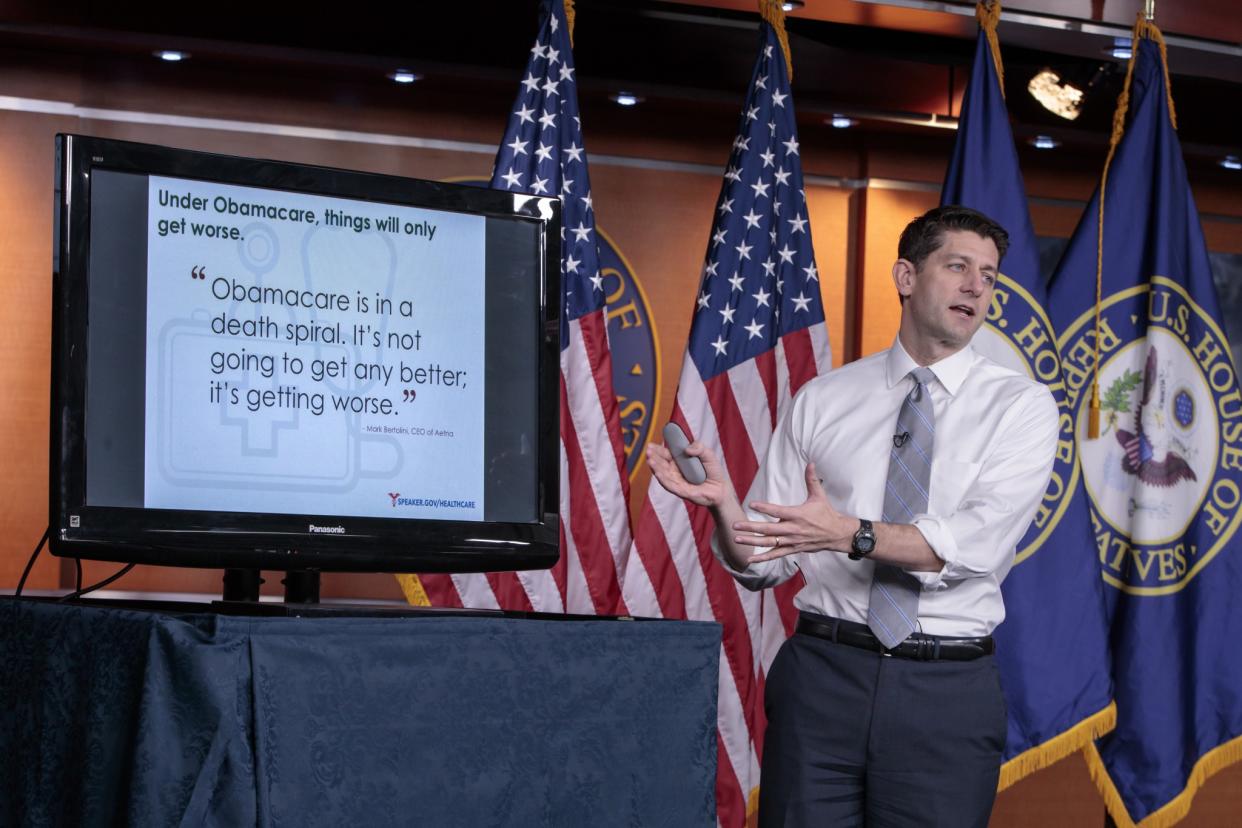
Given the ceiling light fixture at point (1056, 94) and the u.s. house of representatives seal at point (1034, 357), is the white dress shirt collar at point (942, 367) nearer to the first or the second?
the u.s. house of representatives seal at point (1034, 357)

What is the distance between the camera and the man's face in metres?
2.60

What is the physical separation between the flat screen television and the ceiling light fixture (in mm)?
2991

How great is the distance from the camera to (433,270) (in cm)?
145

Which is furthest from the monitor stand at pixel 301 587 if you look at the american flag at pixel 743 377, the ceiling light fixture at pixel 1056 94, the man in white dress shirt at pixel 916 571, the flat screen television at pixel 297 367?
the ceiling light fixture at pixel 1056 94

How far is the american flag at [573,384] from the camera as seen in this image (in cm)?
325

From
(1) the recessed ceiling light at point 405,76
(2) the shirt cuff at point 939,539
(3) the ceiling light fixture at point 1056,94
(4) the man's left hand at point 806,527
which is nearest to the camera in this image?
(4) the man's left hand at point 806,527

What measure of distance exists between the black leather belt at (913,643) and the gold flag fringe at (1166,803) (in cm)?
104

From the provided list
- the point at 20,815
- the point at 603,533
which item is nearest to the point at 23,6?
the point at 603,533

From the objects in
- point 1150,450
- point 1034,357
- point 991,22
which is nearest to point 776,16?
point 991,22

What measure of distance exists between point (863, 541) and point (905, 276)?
28.3 inches

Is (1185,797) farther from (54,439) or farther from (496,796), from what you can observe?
(54,439)

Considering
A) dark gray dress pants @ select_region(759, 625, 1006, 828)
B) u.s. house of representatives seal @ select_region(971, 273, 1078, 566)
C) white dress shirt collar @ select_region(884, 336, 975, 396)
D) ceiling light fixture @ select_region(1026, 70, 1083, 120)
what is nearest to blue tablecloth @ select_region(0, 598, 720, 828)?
dark gray dress pants @ select_region(759, 625, 1006, 828)

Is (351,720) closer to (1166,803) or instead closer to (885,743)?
(885,743)

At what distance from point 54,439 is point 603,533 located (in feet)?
6.87
